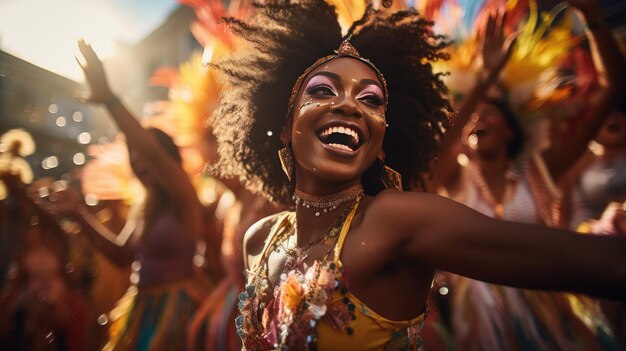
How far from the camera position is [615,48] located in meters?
2.93

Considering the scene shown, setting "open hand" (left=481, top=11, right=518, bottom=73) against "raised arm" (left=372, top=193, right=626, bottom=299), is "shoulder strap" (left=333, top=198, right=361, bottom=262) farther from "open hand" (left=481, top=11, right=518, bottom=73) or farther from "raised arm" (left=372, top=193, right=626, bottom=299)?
"open hand" (left=481, top=11, right=518, bottom=73)

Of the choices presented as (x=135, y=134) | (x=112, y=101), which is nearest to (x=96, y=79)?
(x=112, y=101)

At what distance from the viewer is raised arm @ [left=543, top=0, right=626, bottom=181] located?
2.89 meters

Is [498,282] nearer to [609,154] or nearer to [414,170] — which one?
[414,170]

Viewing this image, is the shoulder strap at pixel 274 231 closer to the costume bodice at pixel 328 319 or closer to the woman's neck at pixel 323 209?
the woman's neck at pixel 323 209

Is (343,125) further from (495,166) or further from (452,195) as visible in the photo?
(452,195)

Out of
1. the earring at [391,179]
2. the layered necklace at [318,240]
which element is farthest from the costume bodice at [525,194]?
the layered necklace at [318,240]

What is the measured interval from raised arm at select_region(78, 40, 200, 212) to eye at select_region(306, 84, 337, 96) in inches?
76.9

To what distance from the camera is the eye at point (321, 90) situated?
1.68m

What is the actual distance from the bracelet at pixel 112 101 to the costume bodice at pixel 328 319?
92.9 inches

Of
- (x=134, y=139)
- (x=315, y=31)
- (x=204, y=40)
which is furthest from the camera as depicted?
(x=134, y=139)

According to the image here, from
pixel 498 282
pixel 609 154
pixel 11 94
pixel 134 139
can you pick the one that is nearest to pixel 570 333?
pixel 609 154

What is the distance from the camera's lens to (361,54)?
6.53 feet

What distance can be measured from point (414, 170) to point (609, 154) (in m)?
2.46
